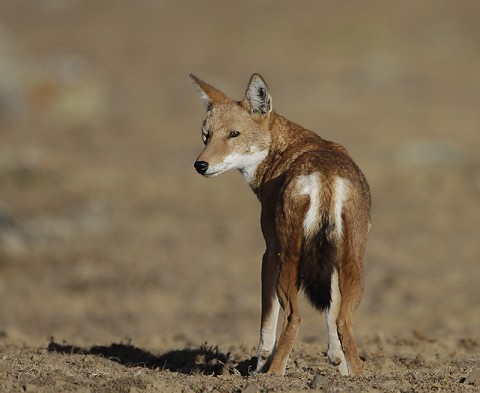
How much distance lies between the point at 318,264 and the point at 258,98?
192 centimetres

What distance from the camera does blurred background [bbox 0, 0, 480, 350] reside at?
12.8m

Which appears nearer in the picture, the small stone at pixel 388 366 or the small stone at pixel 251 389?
the small stone at pixel 251 389

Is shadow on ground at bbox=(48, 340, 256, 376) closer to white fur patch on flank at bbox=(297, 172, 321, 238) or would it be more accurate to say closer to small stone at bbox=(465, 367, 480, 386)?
white fur patch on flank at bbox=(297, 172, 321, 238)

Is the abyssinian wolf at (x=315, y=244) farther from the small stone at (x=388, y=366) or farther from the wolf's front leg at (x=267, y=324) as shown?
the small stone at (x=388, y=366)

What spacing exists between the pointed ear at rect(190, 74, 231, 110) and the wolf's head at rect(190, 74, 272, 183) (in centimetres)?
24

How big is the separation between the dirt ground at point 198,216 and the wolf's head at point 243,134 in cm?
172

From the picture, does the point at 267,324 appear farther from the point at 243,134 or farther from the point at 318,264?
the point at 243,134

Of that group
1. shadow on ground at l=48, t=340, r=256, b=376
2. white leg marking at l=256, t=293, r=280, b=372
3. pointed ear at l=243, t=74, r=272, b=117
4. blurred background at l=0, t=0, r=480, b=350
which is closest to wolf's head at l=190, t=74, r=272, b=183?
pointed ear at l=243, t=74, r=272, b=117

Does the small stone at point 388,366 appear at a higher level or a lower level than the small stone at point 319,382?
higher

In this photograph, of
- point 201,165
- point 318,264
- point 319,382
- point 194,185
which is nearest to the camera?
point 319,382

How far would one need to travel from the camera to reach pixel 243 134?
7477 millimetres

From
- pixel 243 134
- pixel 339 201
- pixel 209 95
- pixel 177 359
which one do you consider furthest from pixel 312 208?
pixel 177 359

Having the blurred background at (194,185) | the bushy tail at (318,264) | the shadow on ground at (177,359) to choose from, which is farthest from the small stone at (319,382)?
the blurred background at (194,185)

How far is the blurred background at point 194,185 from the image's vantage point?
12789 millimetres
